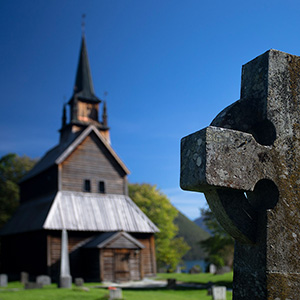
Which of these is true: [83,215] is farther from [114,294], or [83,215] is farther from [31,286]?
[114,294]

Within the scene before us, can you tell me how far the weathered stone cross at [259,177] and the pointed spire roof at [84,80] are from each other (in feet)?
131

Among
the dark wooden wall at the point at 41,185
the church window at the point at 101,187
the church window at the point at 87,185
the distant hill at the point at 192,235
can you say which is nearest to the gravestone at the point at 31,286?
the dark wooden wall at the point at 41,185

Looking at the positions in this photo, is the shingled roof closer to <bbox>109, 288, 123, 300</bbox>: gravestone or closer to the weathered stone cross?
<bbox>109, 288, 123, 300</bbox>: gravestone

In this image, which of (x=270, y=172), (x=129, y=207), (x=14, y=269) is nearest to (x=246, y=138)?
(x=270, y=172)

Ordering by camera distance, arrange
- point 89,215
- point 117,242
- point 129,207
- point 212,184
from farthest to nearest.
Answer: point 129,207 → point 89,215 → point 117,242 → point 212,184

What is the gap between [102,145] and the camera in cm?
3562

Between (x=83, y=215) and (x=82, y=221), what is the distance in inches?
27.0

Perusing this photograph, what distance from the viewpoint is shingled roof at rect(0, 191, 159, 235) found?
2984cm

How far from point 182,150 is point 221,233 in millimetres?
39751

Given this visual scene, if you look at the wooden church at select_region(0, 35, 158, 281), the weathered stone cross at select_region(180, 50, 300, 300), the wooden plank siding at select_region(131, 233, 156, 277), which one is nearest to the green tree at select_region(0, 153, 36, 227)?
the wooden church at select_region(0, 35, 158, 281)

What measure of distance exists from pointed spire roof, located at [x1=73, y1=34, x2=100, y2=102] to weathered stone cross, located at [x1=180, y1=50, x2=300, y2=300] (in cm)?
3991

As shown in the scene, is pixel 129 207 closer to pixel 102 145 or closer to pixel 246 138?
pixel 102 145

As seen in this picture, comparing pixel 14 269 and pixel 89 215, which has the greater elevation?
pixel 89 215

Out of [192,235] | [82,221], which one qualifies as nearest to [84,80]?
[82,221]
